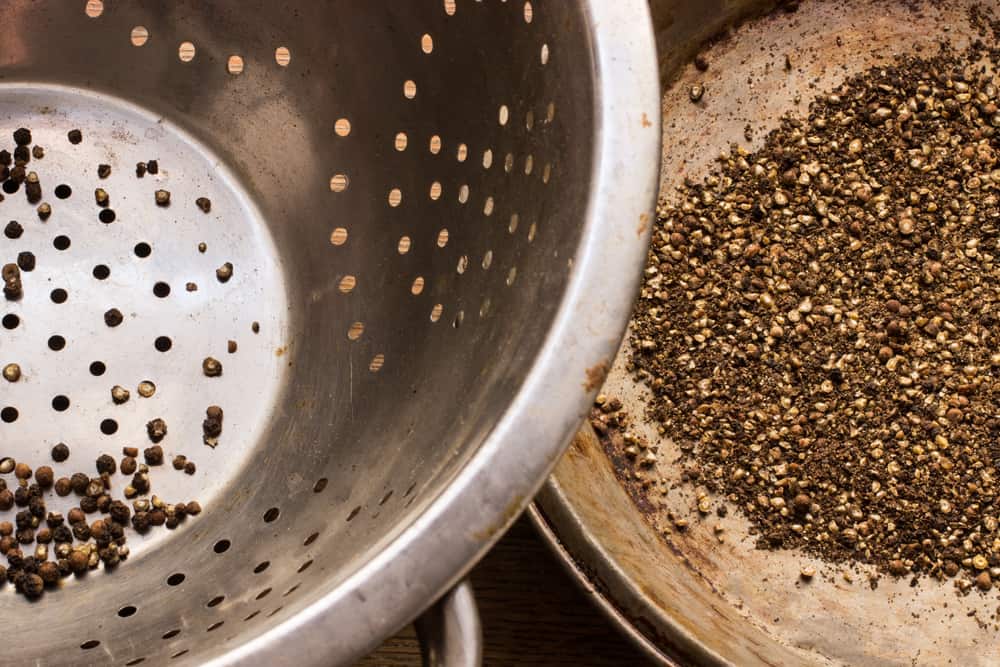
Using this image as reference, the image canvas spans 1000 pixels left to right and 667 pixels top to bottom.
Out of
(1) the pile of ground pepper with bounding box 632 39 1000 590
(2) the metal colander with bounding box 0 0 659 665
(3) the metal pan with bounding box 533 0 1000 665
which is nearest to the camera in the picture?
(2) the metal colander with bounding box 0 0 659 665

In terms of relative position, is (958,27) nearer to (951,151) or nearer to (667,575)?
(951,151)

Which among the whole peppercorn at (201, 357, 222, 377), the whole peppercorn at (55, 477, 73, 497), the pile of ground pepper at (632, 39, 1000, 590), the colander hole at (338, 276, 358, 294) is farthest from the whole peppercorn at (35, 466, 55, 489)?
the pile of ground pepper at (632, 39, 1000, 590)

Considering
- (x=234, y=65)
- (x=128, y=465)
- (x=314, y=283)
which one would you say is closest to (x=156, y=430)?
(x=128, y=465)

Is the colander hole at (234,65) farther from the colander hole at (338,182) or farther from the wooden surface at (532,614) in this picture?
the wooden surface at (532,614)

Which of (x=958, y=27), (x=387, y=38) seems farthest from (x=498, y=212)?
(x=958, y=27)

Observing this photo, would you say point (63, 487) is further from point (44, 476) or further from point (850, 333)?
point (850, 333)

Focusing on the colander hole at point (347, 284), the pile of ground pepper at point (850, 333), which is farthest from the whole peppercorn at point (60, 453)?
the pile of ground pepper at point (850, 333)

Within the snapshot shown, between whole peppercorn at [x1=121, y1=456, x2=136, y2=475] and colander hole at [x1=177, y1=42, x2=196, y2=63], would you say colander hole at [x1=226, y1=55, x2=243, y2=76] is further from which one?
whole peppercorn at [x1=121, y1=456, x2=136, y2=475]
